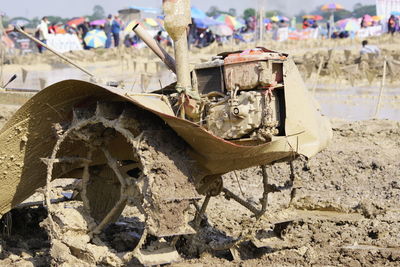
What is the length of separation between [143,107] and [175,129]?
0.35m

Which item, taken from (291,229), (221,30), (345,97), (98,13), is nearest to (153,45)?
(291,229)

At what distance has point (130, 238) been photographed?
7.25 metres

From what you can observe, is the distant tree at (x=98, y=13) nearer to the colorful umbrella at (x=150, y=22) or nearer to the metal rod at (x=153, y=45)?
the colorful umbrella at (x=150, y=22)

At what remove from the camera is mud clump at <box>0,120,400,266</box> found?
23.4ft

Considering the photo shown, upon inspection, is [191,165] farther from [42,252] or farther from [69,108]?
[42,252]

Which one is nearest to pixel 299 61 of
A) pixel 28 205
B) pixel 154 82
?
pixel 154 82

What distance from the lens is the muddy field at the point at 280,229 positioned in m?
7.00

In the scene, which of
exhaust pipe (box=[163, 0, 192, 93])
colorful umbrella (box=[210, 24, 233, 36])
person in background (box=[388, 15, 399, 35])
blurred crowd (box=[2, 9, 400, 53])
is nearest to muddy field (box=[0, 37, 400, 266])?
exhaust pipe (box=[163, 0, 192, 93])

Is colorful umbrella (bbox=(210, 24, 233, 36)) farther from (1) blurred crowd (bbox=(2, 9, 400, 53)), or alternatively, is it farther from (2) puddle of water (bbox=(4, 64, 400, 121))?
(2) puddle of water (bbox=(4, 64, 400, 121))

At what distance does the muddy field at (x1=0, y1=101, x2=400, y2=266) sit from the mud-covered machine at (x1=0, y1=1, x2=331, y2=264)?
0.44 m

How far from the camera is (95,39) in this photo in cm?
3241

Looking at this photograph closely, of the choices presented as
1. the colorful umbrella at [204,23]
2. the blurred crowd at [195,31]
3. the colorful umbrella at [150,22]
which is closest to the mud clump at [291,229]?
the blurred crowd at [195,31]

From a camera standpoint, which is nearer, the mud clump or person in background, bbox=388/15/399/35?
the mud clump

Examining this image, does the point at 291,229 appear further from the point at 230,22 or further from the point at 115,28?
the point at 230,22
